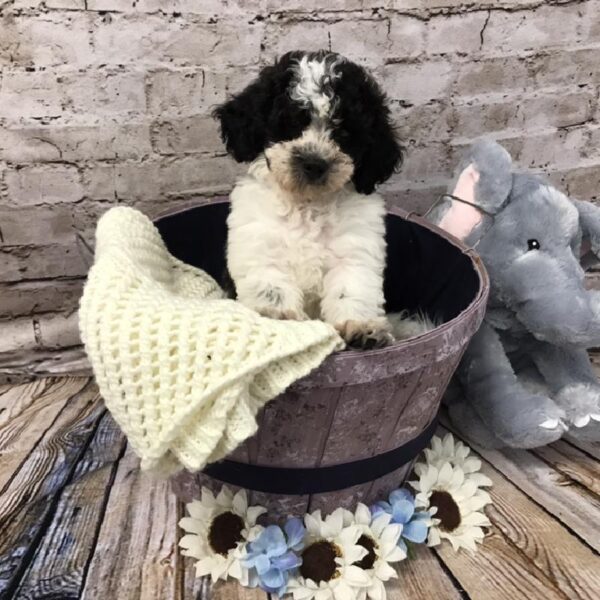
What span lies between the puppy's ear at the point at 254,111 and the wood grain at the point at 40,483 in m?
1.01

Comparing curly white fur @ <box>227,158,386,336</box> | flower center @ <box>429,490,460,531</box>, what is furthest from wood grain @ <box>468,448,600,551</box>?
curly white fur @ <box>227,158,386,336</box>

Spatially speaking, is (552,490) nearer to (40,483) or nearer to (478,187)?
(478,187)

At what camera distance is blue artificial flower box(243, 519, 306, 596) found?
4.36ft

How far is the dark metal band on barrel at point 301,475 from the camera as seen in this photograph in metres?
1.39

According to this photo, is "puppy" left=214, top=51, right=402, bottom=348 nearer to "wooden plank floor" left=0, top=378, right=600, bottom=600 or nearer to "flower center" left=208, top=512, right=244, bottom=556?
"flower center" left=208, top=512, right=244, bottom=556

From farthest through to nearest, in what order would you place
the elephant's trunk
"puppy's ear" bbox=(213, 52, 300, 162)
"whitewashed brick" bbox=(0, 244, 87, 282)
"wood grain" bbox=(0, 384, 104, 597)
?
1. "whitewashed brick" bbox=(0, 244, 87, 282)
2. the elephant's trunk
3. "puppy's ear" bbox=(213, 52, 300, 162)
4. "wood grain" bbox=(0, 384, 104, 597)

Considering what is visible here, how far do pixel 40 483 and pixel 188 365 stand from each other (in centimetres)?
90

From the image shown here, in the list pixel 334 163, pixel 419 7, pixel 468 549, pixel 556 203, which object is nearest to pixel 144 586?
pixel 468 549

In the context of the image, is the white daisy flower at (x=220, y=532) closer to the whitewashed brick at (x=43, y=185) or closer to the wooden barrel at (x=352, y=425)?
the wooden barrel at (x=352, y=425)

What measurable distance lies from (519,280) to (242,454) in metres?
0.92

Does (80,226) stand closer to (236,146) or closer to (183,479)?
(236,146)

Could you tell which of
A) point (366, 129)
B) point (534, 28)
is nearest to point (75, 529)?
point (366, 129)

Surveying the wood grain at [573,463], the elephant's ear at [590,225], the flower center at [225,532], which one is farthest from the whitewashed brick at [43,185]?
the wood grain at [573,463]

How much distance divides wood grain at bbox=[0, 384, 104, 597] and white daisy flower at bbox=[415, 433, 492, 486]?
989mm
